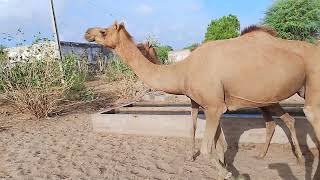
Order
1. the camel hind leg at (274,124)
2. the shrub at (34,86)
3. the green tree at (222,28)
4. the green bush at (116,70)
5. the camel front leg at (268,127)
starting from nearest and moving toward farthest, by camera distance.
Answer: the camel hind leg at (274,124)
the camel front leg at (268,127)
the shrub at (34,86)
the green bush at (116,70)
the green tree at (222,28)

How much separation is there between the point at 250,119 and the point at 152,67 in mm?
2162

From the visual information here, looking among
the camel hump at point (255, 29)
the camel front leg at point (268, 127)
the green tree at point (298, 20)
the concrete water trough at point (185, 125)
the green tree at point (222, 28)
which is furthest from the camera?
the green tree at point (222, 28)

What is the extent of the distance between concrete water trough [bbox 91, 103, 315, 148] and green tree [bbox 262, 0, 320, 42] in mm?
15434

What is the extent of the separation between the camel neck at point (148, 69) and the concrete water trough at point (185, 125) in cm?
189

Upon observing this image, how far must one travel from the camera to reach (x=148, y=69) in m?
5.34

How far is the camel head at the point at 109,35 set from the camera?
5.30 meters

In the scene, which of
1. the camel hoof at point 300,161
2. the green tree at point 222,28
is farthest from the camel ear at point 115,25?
the green tree at point 222,28

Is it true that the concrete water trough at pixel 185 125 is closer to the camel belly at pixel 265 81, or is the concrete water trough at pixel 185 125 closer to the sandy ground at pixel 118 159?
the sandy ground at pixel 118 159

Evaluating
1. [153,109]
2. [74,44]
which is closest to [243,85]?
[153,109]

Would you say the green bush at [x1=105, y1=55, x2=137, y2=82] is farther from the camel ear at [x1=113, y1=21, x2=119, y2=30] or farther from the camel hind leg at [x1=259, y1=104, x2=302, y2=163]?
the camel ear at [x1=113, y1=21, x2=119, y2=30]

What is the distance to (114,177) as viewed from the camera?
5266 millimetres

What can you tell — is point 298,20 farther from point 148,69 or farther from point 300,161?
point 148,69

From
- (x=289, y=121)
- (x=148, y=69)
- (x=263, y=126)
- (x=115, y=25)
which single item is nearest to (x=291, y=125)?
(x=289, y=121)

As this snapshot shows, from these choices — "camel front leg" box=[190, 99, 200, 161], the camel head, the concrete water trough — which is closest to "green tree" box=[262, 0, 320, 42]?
the concrete water trough
